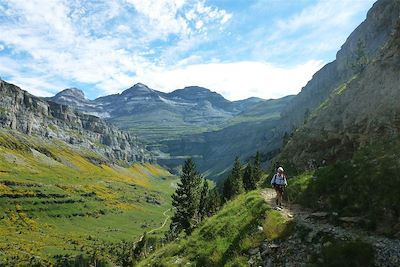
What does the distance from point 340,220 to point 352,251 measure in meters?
4.21

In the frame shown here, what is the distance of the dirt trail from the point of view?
693 inches

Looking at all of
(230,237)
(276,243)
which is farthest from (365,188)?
(230,237)

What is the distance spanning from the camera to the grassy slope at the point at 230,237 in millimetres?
23453

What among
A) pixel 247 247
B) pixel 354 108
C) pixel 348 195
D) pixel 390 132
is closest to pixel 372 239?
pixel 348 195

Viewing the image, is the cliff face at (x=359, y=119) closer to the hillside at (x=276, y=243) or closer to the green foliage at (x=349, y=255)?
the hillside at (x=276, y=243)

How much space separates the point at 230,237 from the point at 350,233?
27.7 ft

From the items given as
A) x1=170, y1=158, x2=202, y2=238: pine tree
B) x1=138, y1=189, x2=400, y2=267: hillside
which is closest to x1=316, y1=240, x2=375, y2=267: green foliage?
x1=138, y1=189, x2=400, y2=267: hillside

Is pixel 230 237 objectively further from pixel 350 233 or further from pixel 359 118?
pixel 359 118

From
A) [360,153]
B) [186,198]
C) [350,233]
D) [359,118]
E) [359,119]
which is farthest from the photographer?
[186,198]

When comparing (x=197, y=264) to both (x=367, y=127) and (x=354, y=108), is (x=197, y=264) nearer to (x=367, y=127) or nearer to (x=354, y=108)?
(x=367, y=127)

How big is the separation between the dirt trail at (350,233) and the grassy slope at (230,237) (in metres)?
1.31

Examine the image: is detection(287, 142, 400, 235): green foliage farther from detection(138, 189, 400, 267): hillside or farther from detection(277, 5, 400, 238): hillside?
detection(138, 189, 400, 267): hillside

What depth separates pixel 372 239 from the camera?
19.1 metres

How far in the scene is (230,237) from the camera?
85.9 ft
